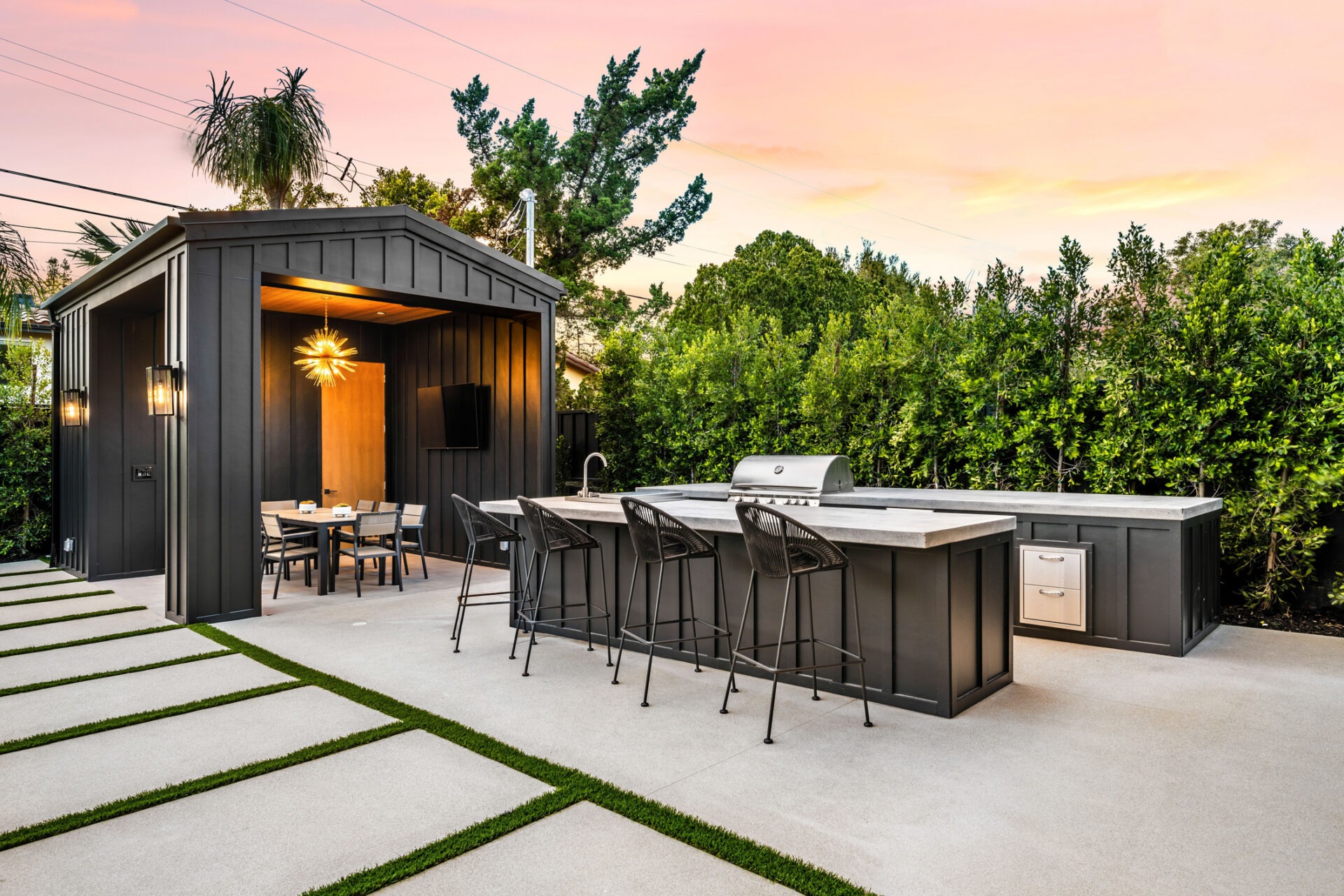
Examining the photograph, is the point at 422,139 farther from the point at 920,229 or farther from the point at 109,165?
the point at 920,229

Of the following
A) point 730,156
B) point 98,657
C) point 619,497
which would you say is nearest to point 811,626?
point 619,497

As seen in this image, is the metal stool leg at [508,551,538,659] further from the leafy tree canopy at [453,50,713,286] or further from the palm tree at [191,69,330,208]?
the leafy tree canopy at [453,50,713,286]

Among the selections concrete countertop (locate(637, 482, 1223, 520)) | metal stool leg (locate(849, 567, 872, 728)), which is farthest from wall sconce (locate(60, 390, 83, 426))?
metal stool leg (locate(849, 567, 872, 728))

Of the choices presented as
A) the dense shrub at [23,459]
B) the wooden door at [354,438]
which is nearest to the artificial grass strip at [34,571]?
the dense shrub at [23,459]

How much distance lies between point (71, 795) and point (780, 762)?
2.43 metres

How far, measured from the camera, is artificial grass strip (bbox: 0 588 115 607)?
5.96 metres

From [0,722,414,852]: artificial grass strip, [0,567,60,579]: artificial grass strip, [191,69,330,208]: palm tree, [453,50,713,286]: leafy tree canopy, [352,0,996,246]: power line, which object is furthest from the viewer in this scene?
[453,50,713,286]: leafy tree canopy

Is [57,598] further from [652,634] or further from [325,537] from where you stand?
[652,634]

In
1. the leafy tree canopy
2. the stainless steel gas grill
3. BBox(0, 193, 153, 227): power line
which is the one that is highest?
the leafy tree canopy

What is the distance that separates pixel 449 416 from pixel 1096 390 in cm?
618

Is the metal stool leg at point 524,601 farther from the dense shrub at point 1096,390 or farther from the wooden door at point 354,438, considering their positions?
the wooden door at point 354,438

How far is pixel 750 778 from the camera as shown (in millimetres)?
2609

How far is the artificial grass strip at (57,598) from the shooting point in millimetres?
5961

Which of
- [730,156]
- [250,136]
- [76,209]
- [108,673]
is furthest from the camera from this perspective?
[730,156]
